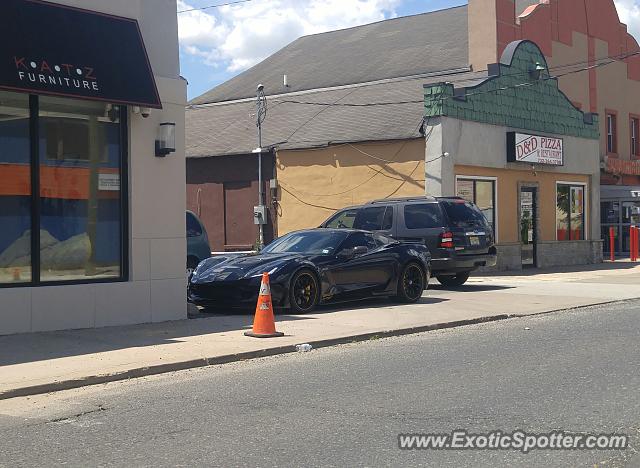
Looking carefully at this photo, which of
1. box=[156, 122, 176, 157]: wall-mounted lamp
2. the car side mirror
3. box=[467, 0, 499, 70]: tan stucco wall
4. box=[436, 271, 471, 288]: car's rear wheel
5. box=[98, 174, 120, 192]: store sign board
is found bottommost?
box=[436, 271, 471, 288]: car's rear wheel

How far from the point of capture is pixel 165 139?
1323cm

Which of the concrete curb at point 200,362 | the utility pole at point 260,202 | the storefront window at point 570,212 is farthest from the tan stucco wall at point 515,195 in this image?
the concrete curb at point 200,362

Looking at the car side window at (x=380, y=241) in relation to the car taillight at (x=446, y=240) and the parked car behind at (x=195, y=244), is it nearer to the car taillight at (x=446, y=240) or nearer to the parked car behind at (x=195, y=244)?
the car taillight at (x=446, y=240)

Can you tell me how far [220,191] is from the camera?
97.1 ft

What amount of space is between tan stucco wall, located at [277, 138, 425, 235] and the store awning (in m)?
13.0

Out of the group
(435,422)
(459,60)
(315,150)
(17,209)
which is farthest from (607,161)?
(435,422)

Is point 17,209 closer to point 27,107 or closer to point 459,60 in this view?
point 27,107

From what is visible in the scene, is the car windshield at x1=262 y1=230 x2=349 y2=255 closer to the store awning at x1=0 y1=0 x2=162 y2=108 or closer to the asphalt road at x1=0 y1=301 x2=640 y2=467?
the store awning at x1=0 y1=0 x2=162 y2=108

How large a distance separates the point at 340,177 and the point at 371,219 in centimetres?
697

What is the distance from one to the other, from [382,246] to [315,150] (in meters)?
11.7

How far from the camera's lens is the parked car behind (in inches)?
743

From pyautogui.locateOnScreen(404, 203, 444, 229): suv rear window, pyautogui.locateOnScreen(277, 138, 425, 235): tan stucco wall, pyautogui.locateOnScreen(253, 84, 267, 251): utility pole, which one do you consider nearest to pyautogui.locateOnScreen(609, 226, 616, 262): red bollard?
pyautogui.locateOnScreen(277, 138, 425, 235): tan stucco wall

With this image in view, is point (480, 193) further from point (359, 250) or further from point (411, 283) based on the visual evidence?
point (359, 250)

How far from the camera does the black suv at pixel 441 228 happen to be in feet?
61.2
